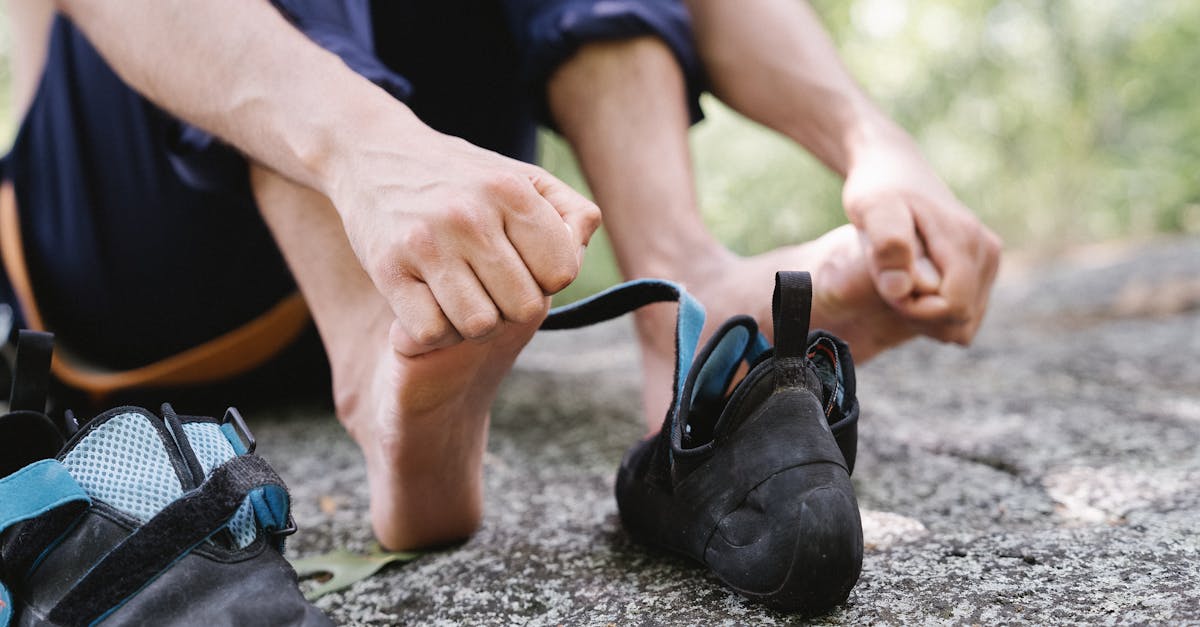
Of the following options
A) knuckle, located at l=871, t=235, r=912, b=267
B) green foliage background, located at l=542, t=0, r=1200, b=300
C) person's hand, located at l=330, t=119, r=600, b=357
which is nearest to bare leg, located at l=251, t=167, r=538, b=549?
person's hand, located at l=330, t=119, r=600, b=357

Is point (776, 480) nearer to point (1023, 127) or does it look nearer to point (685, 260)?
point (685, 260)

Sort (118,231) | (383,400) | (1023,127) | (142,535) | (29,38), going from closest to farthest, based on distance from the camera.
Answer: (142,535)
(383,400)
(118,231)
(29,38)
(1023,127)

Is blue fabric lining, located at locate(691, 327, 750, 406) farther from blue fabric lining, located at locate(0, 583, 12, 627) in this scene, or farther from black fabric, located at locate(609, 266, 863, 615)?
blue fabric lining, located at locate(0, 583, 12, 627)

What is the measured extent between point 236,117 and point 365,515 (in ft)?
1.42

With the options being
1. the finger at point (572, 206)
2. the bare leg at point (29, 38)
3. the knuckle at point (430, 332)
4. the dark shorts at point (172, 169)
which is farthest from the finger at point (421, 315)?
the bare leg at point (29, 38)

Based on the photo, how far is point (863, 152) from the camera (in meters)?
0.93

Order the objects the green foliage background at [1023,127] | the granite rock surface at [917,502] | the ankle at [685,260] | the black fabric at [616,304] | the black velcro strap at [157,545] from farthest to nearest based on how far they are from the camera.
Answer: the green foliage background at [1023,127], the ankle at [685,260], the black fabric at [616,304], the granite rock surface at [917,502], the black velcro strap at [157,545]

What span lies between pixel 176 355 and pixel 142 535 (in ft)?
2.54

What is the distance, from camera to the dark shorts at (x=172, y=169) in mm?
→ 1028

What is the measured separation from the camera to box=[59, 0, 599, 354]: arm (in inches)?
23.0

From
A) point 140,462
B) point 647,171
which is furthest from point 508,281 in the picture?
point 647,171

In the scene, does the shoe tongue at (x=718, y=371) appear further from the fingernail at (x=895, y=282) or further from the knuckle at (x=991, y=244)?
the knuckle at (x=991, y=244)

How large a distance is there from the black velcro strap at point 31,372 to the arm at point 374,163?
20cm

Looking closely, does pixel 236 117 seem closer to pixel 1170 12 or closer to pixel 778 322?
pixel 778 322
